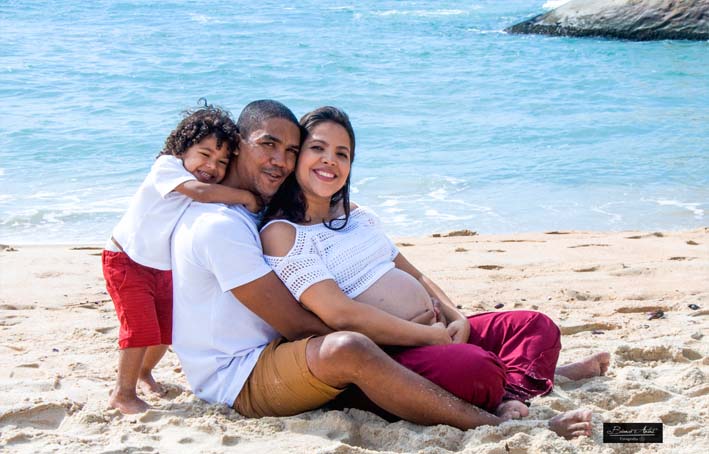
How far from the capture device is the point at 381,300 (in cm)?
358

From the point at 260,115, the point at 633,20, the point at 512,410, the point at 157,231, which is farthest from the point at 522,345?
the point at 633,20

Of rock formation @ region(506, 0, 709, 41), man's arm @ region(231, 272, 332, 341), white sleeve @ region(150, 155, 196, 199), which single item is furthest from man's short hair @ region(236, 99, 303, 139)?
rock formation @ region(506, 0, 709, 41)

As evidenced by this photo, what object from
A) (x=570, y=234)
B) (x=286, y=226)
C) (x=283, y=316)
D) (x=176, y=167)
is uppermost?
(x=176, y=167)

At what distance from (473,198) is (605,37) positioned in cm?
1453

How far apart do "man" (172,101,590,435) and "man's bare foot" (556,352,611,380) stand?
719 mm

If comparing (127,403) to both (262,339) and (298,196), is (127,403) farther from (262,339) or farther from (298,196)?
(298,196)

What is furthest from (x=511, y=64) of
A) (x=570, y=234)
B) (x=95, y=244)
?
(x=95, y=244)

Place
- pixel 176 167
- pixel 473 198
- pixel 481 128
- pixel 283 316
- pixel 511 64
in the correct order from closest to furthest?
pixel 283 316, pixel 176 167, pixel 473 198, pixel 481 128, pixel 511 64

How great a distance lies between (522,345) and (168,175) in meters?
1.66

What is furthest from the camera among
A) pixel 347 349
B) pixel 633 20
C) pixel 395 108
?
pixel 633 20

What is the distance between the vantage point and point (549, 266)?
6.26 meters

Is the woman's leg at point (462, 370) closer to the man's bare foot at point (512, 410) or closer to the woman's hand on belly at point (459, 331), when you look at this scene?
the man's bare foot at point (512, 410)

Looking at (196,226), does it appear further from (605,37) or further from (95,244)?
Result: (605,37)
